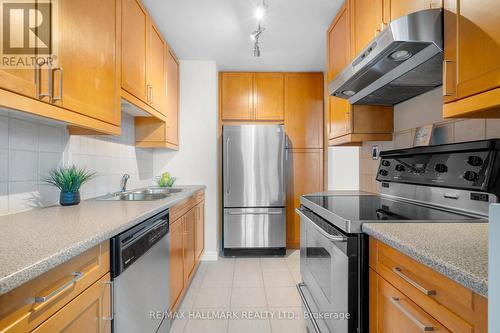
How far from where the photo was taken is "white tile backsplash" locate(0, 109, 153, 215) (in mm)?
1222

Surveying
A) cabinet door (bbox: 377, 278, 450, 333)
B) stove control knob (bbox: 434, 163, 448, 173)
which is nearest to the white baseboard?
cabinet door (bbox: 377, 278, 450, 333)

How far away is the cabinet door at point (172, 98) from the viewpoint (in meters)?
2.75

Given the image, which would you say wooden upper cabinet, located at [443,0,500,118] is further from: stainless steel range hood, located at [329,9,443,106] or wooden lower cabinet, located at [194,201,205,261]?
wooden lower cabinet, located at [194,201,205,261]

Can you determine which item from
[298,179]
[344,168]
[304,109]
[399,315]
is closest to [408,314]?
[399,315]

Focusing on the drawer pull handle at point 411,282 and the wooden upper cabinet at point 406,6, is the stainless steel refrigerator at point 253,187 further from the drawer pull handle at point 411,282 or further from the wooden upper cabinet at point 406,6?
the drawer pull handle at point 411,282

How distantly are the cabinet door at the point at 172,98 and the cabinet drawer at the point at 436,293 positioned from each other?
237cm

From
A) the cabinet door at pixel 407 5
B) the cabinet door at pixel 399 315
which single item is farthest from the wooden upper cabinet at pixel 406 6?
the cabinet door at pixel 399 315

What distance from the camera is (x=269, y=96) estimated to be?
3.50 metres

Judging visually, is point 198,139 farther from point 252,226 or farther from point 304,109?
point 304,109

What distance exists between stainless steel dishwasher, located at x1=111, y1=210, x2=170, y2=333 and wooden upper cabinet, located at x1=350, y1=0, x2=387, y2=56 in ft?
5.29

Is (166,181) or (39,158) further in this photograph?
(166,181)

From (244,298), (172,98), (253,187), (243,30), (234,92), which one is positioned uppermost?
(243,30)

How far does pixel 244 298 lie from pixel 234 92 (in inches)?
97.6

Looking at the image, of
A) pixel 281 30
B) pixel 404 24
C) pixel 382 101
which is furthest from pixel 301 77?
pixel 404 24
